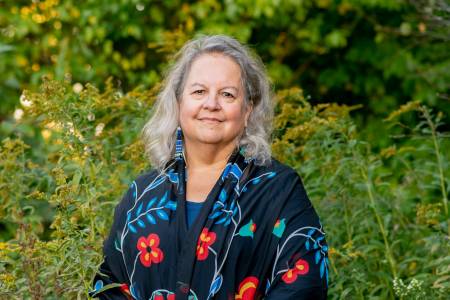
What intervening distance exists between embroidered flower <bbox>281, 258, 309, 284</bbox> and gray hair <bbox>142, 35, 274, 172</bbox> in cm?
42

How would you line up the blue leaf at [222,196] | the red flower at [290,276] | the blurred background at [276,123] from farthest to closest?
the blurred background at [276,123] → the blue leaf at [222,196] → the red flower at [290,276]

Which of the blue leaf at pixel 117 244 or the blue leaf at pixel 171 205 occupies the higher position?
the blue leaf at pixel 171 205

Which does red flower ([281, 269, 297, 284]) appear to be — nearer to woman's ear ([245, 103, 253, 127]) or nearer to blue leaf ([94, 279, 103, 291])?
woman's ear ([245, 103, 253, 127])

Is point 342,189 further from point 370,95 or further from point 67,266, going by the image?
point 370,95

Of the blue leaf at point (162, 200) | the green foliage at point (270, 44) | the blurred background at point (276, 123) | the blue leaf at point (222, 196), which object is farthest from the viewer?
the green foliage at point (270, 44)

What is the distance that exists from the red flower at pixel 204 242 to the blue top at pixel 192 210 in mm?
89

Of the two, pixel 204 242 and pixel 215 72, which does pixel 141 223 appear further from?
pixel 215 72

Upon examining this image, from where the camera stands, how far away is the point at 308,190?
15.4 ft

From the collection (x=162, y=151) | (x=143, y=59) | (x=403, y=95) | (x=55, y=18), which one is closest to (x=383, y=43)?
(x=403, y=95)

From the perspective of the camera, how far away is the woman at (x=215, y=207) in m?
3.31

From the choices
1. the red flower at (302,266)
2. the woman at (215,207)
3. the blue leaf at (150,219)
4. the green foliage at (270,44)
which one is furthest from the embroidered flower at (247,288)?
the green foliage at (270,44)

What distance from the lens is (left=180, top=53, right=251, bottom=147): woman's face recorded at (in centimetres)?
347

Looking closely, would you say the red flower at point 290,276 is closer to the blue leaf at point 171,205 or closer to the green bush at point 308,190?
the blue leaf at point 171,205

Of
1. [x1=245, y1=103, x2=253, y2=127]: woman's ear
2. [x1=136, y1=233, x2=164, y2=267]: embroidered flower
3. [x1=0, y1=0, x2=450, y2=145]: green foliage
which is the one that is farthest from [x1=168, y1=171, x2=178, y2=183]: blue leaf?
[x1=0, y1=0, x2=450, y2=145]: green foliage
